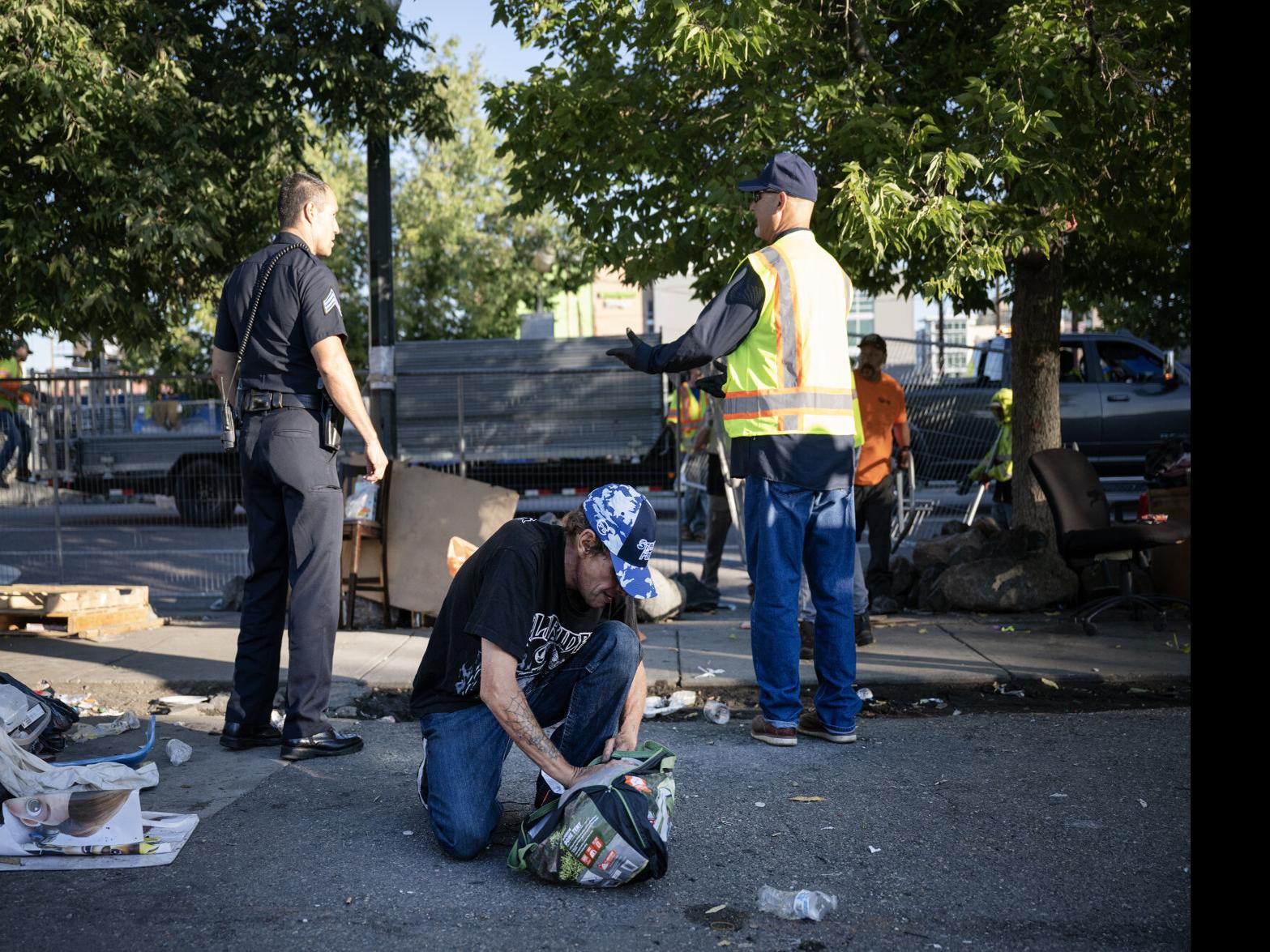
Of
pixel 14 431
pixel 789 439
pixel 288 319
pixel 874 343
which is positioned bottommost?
pixel 789 439

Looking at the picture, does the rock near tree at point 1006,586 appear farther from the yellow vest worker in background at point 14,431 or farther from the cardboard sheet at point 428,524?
the yellow vest worker in background at point 14,431

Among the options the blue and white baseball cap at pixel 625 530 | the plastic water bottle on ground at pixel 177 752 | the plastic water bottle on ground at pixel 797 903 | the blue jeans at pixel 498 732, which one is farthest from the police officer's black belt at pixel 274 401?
the plastic water bottle on ground at pixel 797 903

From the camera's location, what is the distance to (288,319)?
4898 mm

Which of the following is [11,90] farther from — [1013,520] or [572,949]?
[1013,520]

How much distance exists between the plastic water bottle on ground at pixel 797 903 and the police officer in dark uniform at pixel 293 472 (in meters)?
2.16

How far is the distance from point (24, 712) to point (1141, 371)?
13.4m

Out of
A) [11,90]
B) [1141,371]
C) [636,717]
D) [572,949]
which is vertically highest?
[11,90]

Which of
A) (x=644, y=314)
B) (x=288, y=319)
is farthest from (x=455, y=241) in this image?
(x=644, y=314)

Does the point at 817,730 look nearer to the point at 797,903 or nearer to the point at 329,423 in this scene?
the point at 797,903

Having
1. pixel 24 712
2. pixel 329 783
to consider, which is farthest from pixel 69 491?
pixel 329 783

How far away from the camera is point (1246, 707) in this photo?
1.76 metres

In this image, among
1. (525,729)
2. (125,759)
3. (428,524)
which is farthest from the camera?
(428,524)

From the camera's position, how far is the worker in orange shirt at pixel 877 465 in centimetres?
825

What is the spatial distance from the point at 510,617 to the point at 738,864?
0.98m
